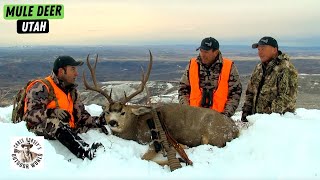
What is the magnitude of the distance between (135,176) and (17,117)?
2.51 metres

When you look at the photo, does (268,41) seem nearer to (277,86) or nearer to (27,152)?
(277,86)

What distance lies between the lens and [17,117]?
753 cm

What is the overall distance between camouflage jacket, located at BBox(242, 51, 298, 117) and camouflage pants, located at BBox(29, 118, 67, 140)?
13.4ft

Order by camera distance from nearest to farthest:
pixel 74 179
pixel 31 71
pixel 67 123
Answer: pixel 74 179, pixel 67 123, pixel 31 71

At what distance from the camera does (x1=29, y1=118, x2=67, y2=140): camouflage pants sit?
6738 mm

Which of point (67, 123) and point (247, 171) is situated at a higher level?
point (67, 123)

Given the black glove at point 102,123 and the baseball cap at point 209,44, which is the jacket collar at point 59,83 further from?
the baseball cap at point 209,44

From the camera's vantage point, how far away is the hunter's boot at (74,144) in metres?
6.59

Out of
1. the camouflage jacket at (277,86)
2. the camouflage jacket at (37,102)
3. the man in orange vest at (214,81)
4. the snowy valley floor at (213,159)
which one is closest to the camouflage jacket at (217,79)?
the man in orange vest at (214,81)

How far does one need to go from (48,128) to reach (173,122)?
2.14 metres

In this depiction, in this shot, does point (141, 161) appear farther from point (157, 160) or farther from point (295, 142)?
point (295, 142)

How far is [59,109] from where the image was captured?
22.9 ft

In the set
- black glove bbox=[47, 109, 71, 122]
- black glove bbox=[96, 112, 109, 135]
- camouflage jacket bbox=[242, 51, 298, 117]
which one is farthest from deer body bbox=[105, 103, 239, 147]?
camouflage jacket bbox=[242, 51, 298, 117]

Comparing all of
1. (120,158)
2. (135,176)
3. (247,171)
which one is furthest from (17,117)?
(247,171)
